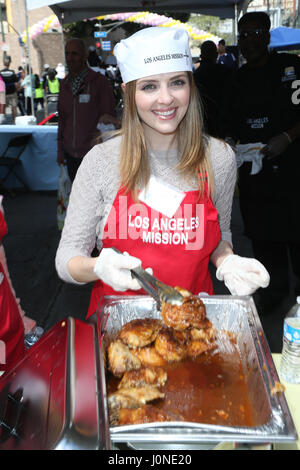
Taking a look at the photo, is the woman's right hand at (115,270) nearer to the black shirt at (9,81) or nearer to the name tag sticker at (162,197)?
the name tag sticker at (162,197)

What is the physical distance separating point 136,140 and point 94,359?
0.98 m

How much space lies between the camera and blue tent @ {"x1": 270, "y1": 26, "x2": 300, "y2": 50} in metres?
10.0

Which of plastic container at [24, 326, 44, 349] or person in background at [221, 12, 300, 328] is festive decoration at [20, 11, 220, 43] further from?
plastic container at [24, 326, 44, 349]

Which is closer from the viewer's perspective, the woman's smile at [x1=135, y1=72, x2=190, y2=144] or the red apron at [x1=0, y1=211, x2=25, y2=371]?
the woman's smile at [x1=135, y1=72, x2=190, y2=144]

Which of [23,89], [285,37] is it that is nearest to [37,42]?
[23,89]

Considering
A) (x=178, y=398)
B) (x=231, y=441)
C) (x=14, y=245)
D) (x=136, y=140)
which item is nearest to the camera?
(x=231, y=441)

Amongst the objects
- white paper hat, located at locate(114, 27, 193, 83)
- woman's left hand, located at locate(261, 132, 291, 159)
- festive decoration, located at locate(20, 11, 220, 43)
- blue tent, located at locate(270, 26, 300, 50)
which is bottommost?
woman's left hand, located at locate(261, 132, 291, 159)

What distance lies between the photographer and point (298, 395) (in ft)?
4.33

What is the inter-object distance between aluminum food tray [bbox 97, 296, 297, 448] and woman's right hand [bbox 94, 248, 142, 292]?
0.10 metres

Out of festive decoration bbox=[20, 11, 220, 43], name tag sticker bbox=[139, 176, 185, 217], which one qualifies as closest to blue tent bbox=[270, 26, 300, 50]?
festive decoration bbox=[20, 11, 220, 43]

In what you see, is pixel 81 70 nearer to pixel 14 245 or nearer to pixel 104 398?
pixel 14 245

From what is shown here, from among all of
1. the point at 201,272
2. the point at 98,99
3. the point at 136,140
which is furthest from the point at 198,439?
the point at 98,99

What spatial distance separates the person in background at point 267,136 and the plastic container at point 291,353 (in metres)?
2.00

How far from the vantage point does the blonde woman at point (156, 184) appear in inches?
64.4
